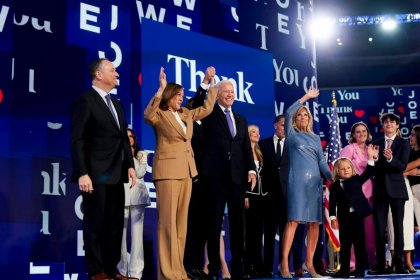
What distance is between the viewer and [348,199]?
17.3 ft

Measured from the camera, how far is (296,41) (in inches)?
311

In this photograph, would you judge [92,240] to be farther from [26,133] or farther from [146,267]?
[146,267]

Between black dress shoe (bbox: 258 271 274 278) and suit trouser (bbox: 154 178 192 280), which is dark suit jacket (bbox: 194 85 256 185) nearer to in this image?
suit trouser (bbox: 154 178 192 280)

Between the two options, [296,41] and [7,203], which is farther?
[296,41]

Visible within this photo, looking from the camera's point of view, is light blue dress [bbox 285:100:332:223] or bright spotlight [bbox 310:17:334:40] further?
bright spotlight [bbox 310:17:334:40]

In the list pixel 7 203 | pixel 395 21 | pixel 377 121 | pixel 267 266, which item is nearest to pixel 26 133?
pixel 7 203

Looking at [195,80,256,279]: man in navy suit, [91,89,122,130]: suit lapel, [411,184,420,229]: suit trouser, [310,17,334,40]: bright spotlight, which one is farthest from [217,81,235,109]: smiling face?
[310,17,334,40]: bright spotlight

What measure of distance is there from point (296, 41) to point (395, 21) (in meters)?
7.97

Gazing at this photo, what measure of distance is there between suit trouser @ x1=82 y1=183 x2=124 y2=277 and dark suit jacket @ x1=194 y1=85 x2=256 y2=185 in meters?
0.88

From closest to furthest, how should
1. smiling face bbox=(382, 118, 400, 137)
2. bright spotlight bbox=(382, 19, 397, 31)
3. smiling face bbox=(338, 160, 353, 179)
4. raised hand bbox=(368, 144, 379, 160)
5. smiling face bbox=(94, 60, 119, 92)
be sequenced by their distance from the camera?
smiling face bbox=(94, 60, 119, 92) < smiling face bbox=(338, 160, 353, 179) < raised hand bbox=(368, 144, 379, 160) < smiling face bbox=(382, 118, 400, 137) < bright spotlight bbox=(382, 19, 397, 31)

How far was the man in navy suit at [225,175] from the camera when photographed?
462 centimetres

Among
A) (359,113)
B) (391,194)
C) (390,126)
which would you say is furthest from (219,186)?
(359,113)

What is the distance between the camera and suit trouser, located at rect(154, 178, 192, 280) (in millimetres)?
4332

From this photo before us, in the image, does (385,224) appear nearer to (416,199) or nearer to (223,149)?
(416,199)
